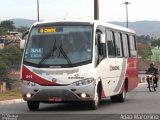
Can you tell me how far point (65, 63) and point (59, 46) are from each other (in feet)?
2.27

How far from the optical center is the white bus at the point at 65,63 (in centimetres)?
1652

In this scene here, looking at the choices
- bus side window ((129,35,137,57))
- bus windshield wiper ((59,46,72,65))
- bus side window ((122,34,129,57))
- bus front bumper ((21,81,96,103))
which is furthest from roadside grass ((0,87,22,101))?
bus windshield wiper ((59,46,72,65))

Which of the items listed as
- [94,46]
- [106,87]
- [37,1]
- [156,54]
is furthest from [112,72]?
[156,54]

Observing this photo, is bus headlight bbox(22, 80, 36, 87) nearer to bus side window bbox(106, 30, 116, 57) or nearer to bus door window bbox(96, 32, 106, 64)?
bus door window bbox(96, 32, 106, 64)

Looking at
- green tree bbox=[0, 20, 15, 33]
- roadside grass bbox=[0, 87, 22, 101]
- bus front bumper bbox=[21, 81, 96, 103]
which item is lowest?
green tree bbox=[0, 20, 15, 33]

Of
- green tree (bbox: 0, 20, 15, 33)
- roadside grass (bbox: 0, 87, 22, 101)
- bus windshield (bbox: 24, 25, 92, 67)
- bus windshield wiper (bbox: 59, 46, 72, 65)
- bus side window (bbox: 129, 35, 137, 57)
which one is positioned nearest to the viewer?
bus windshield wiper (bbox: 59, 46, 72, 65)

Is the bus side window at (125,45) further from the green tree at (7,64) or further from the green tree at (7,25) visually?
the green tree at (7,25)

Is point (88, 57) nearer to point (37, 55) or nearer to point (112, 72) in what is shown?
point (37, 55)

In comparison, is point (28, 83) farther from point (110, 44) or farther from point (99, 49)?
point (110, 44)

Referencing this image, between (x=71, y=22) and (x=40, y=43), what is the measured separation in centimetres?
124

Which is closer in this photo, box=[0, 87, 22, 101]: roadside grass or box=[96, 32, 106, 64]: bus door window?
box=[96, 32, 106, 64]: bus door window

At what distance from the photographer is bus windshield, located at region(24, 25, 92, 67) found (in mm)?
16828

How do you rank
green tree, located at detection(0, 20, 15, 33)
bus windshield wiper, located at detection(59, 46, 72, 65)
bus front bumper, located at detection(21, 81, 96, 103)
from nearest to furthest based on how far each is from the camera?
bus front bumper, located at detection(21, 81, 96, 103) → bus windshield wiper, located at detection(59, 46, 72, 65) → green tree, located at detection(0, 20, 15, 33)

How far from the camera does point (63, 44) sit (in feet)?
56.1
